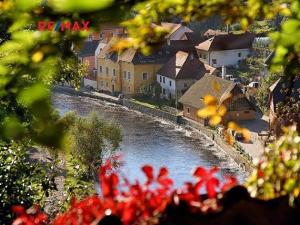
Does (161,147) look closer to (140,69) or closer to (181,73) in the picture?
(181,73)

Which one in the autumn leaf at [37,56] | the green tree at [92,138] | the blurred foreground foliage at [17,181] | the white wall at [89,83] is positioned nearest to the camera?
the autumn leaf at [37,56]

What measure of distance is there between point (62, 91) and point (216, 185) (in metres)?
24.0

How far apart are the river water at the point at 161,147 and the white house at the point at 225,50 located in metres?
3.92

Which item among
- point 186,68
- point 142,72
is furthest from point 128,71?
point 186,68

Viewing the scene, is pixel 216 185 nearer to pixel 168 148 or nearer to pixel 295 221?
pixel 295 221

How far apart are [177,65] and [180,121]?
9.90 ft

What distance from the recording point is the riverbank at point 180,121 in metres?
16.2

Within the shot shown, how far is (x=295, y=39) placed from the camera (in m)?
1.22

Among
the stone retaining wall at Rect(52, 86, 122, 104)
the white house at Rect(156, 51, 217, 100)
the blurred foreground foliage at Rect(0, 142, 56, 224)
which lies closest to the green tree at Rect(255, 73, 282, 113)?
the white house at Rect(156, 51, 217, 100)

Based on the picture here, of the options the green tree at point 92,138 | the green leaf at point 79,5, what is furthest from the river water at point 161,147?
the green leaf at point 79,5

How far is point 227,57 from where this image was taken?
953 inches

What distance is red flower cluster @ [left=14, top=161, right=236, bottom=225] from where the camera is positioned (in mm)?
1139

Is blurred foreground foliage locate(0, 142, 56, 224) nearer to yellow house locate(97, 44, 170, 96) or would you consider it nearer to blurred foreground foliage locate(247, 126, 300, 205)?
blurred foreground foliage locate(247, 126, 300, 205)

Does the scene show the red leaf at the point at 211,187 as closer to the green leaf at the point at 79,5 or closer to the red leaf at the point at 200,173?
the red leaf at the point at 200,173
